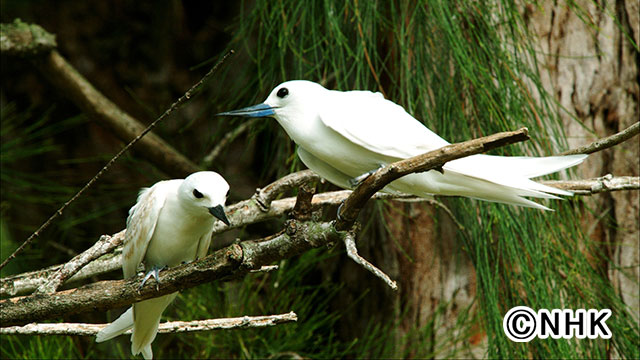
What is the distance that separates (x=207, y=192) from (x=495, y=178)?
1.36ft

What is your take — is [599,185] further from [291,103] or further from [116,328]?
[116,328]

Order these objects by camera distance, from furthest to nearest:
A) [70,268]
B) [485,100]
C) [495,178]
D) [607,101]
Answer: [607,101]
[485,100]
[70,268]
[495,178]

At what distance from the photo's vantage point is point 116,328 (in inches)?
43.5

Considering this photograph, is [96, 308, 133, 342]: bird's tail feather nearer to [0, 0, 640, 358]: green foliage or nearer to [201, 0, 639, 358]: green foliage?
[0, 0, 640, 358]: green foliage

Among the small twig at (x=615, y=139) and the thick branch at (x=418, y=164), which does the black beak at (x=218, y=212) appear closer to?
the thick branch at (x=418, y=164)

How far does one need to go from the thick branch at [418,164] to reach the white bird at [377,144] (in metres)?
0.16

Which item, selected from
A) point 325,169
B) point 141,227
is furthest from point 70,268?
point 325,169

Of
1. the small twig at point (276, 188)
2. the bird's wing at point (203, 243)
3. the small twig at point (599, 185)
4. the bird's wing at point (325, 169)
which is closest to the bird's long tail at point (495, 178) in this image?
the bird's wing at point (325, 169)

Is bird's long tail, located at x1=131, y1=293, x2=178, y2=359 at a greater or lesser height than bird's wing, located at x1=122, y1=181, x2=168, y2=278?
lesser

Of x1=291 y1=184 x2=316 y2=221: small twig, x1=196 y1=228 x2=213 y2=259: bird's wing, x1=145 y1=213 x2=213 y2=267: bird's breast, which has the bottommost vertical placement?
x1=291 y1=184 x2=316 y2=221: small twig

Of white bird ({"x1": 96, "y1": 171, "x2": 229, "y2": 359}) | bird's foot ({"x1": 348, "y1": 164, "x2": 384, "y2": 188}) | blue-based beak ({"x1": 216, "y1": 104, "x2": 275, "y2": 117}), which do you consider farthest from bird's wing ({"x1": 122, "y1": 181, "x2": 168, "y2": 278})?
bird's foot ({"x1": 348, "y1": 164, "x2": 384, "y2": 188})

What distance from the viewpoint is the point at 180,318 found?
5.29 ft

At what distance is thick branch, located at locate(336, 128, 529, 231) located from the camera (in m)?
0.67

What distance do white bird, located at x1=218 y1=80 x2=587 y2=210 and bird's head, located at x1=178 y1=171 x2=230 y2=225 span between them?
111 mm
